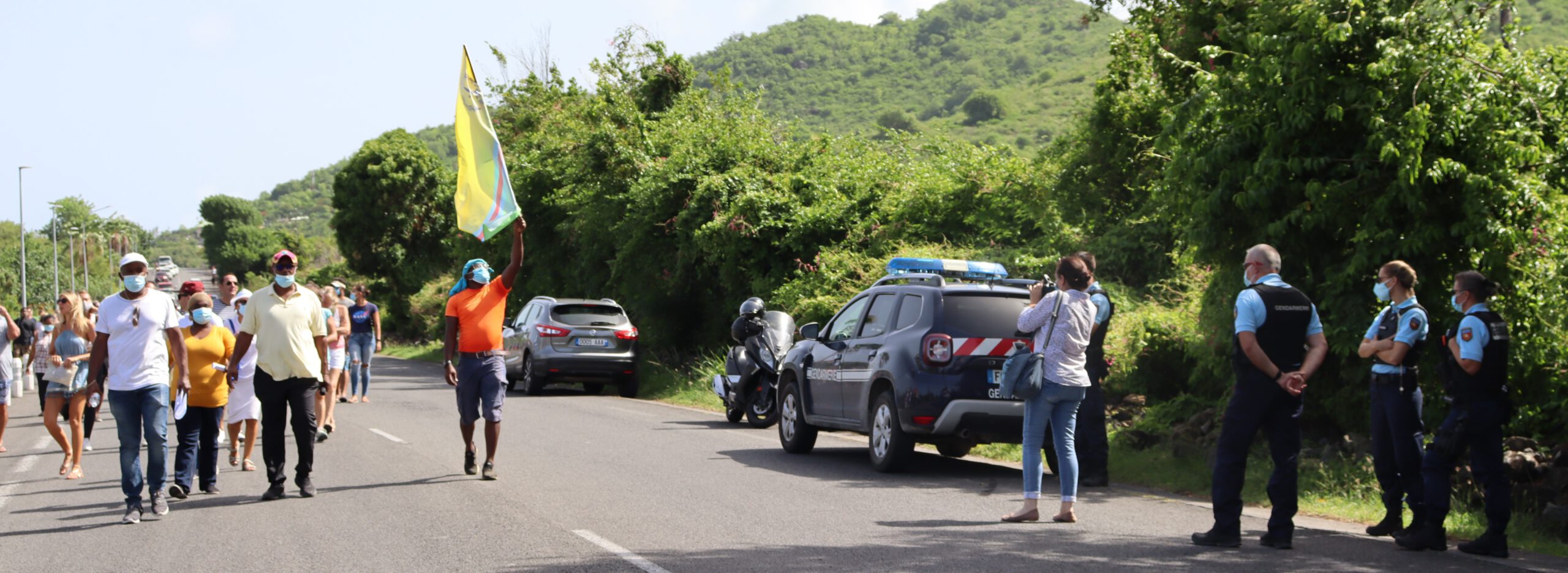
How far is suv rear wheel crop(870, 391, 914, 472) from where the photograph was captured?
1088 centimetres

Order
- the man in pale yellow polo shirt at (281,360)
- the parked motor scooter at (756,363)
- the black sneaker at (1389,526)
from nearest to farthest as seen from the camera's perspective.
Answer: the black sneaker at (1389,526) < the man in pale yellow polo shirt at (281,360) < the parked motor scooter at (756,363)

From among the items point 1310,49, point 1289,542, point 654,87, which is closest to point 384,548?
point 1289,542

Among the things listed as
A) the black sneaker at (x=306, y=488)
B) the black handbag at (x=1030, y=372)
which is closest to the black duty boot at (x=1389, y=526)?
the black handbag at (x=1030, y=372)

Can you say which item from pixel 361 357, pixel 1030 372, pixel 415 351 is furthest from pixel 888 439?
pixel 415 351

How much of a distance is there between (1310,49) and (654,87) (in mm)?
24953

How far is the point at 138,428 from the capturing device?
8805 mm

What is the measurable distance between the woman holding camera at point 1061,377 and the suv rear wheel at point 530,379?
15086mm

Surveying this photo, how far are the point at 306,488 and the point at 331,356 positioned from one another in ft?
19.8

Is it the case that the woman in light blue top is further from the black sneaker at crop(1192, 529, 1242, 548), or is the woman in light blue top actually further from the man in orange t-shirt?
the black sneaker at crop(1192, 529, 1242, 548)

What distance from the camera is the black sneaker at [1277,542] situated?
759 centimetres

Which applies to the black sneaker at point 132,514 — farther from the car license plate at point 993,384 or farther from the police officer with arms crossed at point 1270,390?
the police officer with arms crossed at point 1270,390

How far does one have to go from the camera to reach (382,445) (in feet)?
45.1

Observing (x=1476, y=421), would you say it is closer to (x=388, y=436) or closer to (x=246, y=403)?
(x=246, y=403)

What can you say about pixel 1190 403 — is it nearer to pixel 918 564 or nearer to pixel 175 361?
pixel 918 564
